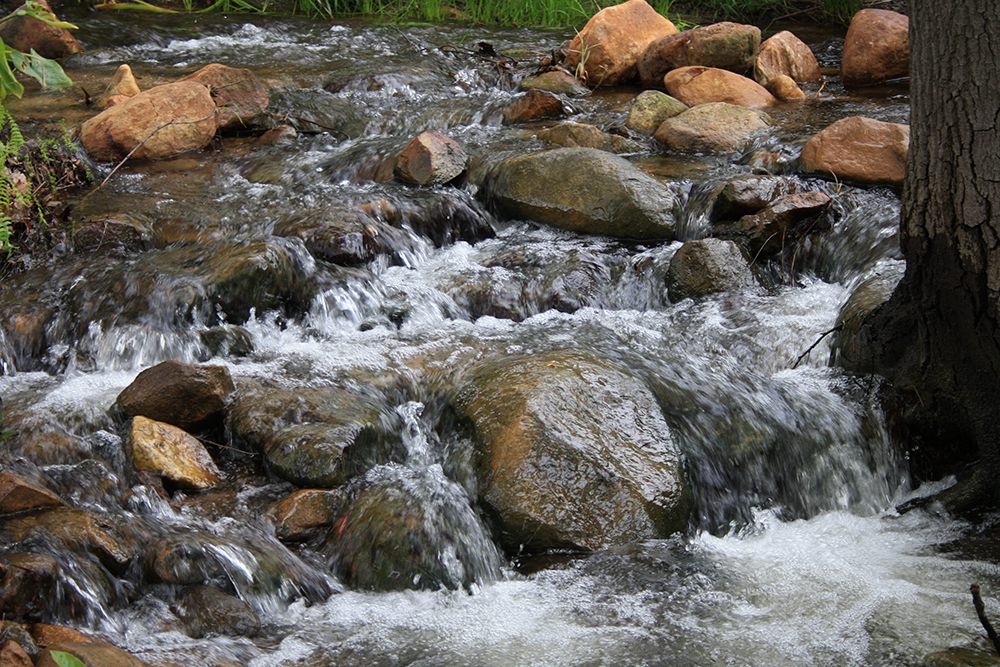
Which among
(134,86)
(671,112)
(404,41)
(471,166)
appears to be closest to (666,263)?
(471,166)

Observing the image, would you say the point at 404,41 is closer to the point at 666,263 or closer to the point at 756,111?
the point at 756,111

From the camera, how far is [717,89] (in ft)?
22.9

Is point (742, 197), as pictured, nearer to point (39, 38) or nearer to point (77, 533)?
point (77, 533)

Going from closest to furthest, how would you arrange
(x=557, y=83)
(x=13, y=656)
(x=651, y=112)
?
(x=13, y=656), (x=651, y=112), (x=557, y=83)

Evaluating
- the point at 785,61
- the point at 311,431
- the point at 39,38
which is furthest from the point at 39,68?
the point at 39,38

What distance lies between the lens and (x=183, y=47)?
8453 millimetres

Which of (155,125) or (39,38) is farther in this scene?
(39,38)

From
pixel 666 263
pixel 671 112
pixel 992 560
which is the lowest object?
pixel 992 560

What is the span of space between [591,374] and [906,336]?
3.65ft

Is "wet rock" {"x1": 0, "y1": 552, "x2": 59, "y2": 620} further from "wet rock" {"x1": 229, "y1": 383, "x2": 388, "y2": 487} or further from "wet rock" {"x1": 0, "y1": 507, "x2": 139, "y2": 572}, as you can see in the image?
"wet rock" {"x1": 229, "y1": 383, "x2": 388, "y2": 487}

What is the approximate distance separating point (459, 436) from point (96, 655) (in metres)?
1.56

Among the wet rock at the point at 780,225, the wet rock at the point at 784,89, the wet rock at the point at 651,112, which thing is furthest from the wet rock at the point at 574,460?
the wet rock at the point at 784,89

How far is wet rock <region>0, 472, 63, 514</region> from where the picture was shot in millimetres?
2793

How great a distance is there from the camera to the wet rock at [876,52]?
7.32 meters
